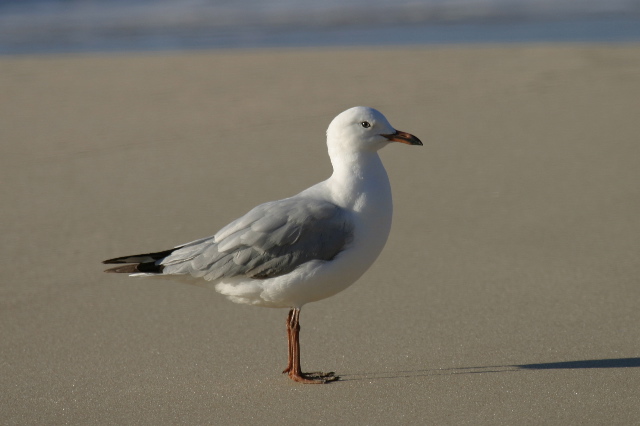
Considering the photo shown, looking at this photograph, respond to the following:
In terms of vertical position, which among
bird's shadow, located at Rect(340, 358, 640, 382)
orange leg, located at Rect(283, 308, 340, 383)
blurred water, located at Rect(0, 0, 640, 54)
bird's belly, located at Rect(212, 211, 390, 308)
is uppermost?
blurred water, located at Rect(0, 0, 640, 54)

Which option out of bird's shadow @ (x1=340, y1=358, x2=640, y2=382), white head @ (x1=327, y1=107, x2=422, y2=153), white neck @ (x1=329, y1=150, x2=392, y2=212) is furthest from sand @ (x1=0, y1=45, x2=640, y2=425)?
white head @ (x1=327, y1=107, x2=422, y2=153)

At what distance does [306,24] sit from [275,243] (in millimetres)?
14142

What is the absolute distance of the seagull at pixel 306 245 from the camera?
3.59 meters

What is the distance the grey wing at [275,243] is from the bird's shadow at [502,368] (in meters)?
0.51

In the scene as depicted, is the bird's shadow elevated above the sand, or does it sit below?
below

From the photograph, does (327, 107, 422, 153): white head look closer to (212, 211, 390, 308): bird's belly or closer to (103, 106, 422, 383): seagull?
(103, 106, 422, 383): seagull

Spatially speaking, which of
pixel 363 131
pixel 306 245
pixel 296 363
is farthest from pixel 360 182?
pixel 296 363

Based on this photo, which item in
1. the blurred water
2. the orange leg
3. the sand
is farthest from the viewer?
the blurred water

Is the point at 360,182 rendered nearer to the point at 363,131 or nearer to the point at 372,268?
the point at 363,131

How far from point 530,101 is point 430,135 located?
1.49 meters

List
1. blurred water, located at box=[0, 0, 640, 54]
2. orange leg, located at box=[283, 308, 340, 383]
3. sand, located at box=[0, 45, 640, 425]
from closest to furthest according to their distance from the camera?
sand, located at box=[0, 45, 640, 425], orange leg, located at box=[283, 308, 340, 383], blurred water, located at box=[0, 0, 640, 54]

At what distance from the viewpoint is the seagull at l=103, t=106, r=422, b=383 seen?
3.59 metres

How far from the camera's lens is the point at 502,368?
368 cm

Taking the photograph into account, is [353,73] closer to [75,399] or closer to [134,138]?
[134,138]
